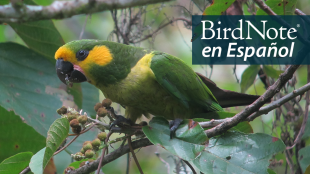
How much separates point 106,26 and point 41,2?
187 centimetres

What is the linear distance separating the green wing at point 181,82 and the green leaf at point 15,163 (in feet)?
3.12

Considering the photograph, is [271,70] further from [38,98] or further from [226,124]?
[38,98]

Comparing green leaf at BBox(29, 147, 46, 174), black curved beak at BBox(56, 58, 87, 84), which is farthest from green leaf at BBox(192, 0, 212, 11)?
green leaf at BBox(29, 147, 46, 174)

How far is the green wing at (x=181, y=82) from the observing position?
1.95m

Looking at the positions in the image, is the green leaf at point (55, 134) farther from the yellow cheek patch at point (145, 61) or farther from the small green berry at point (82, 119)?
the yellow cheek patch at point (145, 61)

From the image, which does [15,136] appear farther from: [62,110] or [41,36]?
[62,110]

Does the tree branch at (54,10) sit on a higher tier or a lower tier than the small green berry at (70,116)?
higher

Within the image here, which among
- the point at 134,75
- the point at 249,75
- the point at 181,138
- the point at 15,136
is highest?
the point at 134,75

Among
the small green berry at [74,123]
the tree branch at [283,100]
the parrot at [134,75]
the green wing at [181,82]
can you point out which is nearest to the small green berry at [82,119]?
the small green berry at [74,123]

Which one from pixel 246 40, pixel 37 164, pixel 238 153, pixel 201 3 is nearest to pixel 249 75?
pixel 246 40

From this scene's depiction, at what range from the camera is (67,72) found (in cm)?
194

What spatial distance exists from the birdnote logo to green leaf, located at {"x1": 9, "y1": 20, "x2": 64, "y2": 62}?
1.17m

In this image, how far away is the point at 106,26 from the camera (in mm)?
4953

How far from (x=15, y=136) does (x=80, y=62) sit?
83 cm
